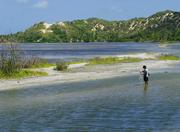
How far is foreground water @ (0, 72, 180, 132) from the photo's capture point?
76.9 ft

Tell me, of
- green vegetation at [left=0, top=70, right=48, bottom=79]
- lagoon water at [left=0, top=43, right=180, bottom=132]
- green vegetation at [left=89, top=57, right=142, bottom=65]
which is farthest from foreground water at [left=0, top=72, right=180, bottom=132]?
green vegetation at [left=89, top=57, right=142, bottom=65]

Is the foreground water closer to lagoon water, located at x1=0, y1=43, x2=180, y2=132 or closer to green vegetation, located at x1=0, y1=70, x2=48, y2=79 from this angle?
lagoon water, located at x1=0, y1=43, x2=180, y2=132

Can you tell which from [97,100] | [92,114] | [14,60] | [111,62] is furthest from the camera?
[111,62]

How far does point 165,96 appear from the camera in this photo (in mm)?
33938

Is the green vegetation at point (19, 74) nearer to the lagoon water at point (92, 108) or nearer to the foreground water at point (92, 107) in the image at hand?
the lagoon water at point (92, 108)

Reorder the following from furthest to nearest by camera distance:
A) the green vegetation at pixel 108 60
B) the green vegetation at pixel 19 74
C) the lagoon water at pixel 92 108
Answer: the green vegetation at pixel 108 60, the green vegetation at pixel 19 74, the lagoon water at pixel 92 108

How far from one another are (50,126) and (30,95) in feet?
43.5

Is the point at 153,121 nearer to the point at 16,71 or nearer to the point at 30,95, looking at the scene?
the point at 30,95

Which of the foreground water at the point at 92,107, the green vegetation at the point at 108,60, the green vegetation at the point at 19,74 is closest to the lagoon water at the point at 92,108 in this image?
the foreground water at the point at 92,107

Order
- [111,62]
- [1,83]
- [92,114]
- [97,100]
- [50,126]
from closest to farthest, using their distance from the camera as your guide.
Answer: [50,126] < [92,114] < [97,100] < [1,83] < [111,62]

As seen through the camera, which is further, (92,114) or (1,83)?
(1,83)

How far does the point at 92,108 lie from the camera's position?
2889 cm

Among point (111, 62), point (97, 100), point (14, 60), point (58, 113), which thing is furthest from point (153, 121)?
point (111, 62)

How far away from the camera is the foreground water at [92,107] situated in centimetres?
2344
